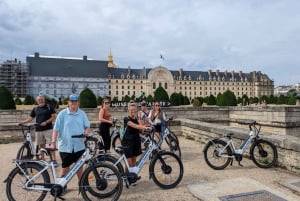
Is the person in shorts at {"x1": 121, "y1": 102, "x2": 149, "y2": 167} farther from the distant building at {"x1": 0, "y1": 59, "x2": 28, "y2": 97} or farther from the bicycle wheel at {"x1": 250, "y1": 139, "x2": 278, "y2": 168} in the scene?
the distant building at {"x1": 0, "y1": 59, "x2": 28, "y2": 97}

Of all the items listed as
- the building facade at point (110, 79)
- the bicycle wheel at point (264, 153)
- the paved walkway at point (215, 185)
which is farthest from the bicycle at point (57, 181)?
the building facade at point (110, 79)

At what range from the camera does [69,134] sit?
4.79m

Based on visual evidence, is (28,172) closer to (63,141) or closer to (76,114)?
(63,141)

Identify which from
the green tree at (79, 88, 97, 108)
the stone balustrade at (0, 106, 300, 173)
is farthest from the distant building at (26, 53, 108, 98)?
the stone balustrade at (0, 106, 300, 173)

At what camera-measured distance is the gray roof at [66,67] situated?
93.4m

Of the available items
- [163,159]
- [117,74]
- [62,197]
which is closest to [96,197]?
[62,197]

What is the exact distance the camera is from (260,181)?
5.63 metres

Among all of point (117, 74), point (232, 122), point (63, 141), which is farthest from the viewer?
point (117, 74)

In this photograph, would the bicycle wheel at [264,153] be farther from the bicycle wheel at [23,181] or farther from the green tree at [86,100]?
the green tree at [86,100]

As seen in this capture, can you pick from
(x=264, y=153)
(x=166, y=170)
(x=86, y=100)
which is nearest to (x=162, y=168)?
(x=166, y=170)

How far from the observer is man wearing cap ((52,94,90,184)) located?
4797 millimetres

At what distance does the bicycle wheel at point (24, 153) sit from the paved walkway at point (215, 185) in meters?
0.51

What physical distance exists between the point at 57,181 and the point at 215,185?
2850 millimetres

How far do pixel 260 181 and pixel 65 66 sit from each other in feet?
328
